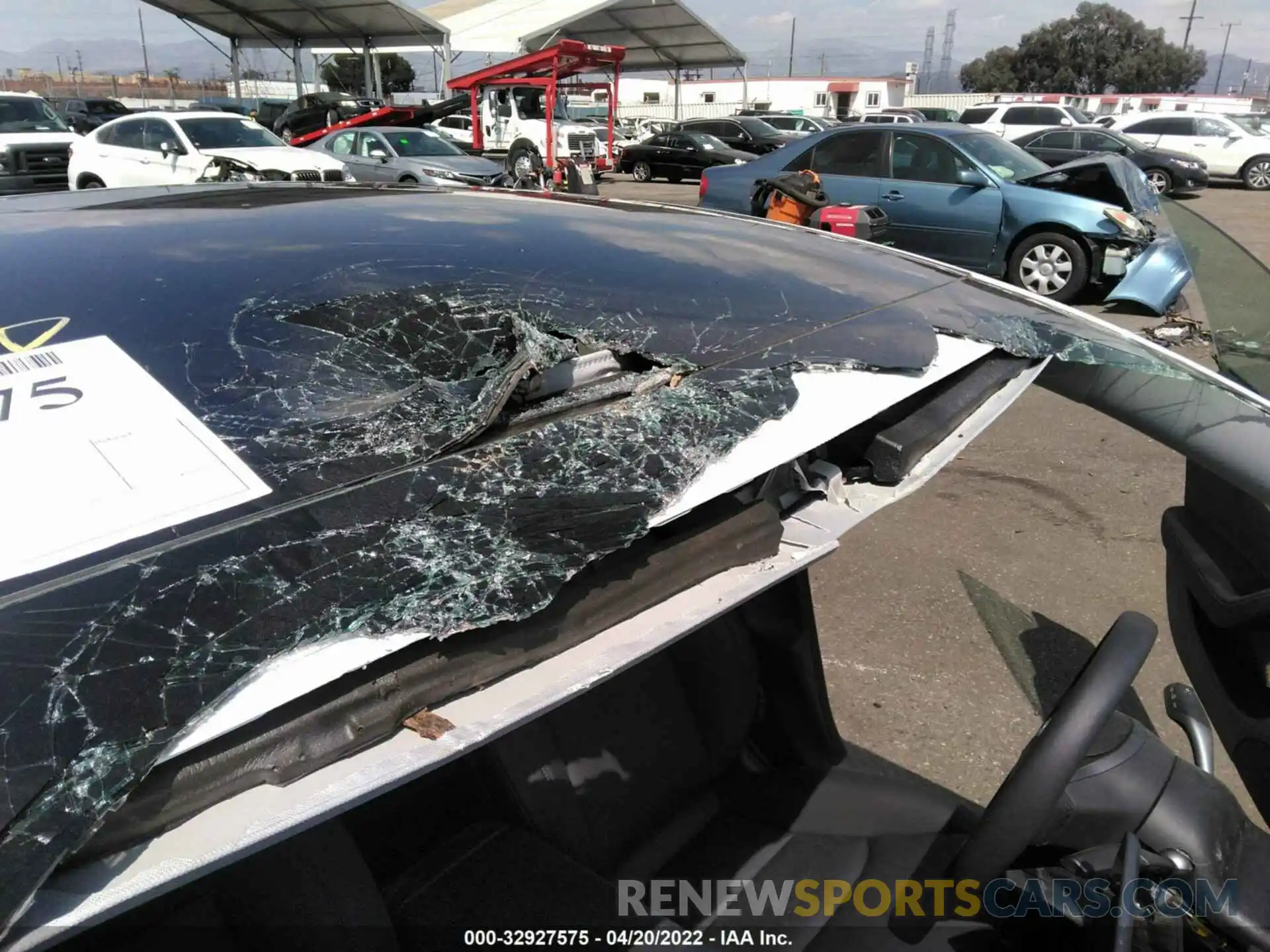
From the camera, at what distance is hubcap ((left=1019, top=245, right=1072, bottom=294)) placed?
331 inches

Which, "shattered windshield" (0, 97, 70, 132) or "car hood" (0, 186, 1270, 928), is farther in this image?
"shattered windshield" (0, 97, 70, 132)

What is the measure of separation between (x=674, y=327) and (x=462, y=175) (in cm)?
1294

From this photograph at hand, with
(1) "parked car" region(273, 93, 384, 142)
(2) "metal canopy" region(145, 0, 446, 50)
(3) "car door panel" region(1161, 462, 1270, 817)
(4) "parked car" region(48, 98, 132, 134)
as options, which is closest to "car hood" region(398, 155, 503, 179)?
(1) "parked car" region(273, 93, 384, 142)

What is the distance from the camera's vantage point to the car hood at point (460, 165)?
13508 mm

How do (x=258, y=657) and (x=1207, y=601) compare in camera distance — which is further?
(x=1207, y=601)

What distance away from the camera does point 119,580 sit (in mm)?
804

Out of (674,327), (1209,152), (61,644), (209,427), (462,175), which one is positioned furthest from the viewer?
(1209,152)

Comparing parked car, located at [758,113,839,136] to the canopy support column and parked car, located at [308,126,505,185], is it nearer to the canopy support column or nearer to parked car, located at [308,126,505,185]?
parked car, located at [308,126,505,185]

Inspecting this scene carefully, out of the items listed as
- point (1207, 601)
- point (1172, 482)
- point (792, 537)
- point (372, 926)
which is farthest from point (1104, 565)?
point (372, 926)

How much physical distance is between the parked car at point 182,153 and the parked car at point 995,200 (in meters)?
6.26

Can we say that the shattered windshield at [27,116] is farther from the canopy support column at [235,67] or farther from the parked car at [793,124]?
the canopy support column at [235,67]

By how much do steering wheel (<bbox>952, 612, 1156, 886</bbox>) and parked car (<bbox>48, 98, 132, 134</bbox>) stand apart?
1267 inches

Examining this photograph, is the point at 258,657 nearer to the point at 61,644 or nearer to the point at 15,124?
the point at 61,644

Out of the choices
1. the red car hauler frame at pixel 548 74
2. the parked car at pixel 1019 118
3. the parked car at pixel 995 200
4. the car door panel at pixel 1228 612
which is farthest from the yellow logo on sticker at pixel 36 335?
the parked car at pixel 1019 118
